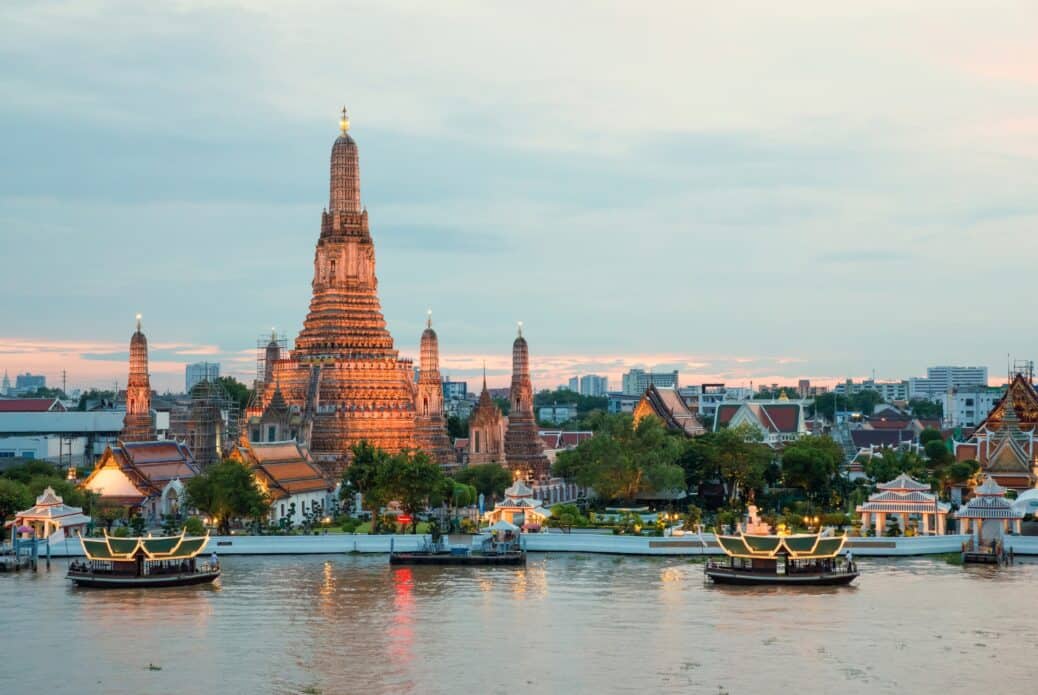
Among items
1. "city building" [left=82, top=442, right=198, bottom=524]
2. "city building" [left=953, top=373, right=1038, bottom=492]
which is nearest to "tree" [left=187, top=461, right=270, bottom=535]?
"city building" [left=82, top=442, right=198, bottom=524]

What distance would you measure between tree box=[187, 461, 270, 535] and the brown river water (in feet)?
36.3

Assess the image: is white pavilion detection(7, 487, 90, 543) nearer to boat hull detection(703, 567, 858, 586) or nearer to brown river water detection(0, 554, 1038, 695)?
brown river water detection(0, 554, 1038, 695)

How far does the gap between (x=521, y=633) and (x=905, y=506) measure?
31.6 metres

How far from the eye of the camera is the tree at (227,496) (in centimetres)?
7550

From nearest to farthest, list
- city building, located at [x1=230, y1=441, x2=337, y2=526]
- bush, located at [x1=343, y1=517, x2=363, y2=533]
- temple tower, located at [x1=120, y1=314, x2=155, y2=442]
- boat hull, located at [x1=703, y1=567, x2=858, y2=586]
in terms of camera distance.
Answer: boat hull, located at [x1=703, y1=567, x2=858, y2=586], bush, located at [x1=343, y1=517, x2=363, y2=533], city building, located at [x1=230, y1=441, x2=337, y2=526], temple tower, located at [x1=120, y1=314, x2=155, y2=442]

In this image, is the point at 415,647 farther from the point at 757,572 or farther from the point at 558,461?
the point at 558,461

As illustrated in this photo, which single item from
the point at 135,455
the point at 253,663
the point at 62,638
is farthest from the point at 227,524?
the point at 253,663

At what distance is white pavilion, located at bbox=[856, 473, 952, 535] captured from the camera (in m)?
74.3

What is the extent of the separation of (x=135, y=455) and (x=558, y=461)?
27.6m

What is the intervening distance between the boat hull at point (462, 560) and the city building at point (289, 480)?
14378mm

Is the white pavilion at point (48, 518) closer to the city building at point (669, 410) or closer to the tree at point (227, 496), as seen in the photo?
the tree at point (227, 496)

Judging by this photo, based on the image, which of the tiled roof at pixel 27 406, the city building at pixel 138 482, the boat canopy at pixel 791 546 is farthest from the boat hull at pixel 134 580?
the tiled roof at pixel 27 406

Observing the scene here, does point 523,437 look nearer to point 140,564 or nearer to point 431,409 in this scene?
point 431,409

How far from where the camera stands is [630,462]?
88.9 meters
